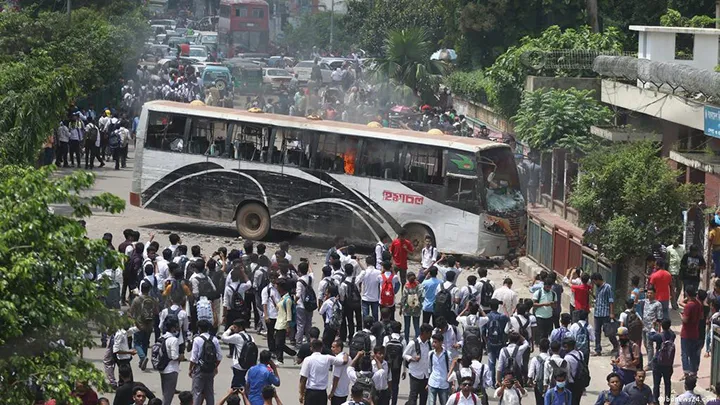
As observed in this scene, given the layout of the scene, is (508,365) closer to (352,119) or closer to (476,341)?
(476,341)

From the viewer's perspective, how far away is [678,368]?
1872cm

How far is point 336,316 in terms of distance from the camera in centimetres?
1844

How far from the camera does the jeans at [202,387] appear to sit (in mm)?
15655

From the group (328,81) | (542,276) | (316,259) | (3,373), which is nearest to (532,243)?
(316,259)

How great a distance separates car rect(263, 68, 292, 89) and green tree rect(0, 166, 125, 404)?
4348cm

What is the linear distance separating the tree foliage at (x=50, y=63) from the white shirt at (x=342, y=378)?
15.8ft

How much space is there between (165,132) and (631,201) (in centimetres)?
998

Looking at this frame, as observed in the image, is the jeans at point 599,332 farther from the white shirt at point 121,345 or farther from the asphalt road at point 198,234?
Answer: the white shirt at point 121,345

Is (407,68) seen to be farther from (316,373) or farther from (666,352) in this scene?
(316,373)

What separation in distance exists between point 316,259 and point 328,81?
29.5 m

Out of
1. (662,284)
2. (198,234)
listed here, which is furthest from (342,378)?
(198,234)

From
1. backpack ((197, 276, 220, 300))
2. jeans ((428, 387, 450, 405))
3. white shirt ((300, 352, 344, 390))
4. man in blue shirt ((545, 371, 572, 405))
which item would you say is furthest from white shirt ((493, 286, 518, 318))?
white shirt ((300, 352, 344, 390))

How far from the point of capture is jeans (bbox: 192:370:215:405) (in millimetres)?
15655

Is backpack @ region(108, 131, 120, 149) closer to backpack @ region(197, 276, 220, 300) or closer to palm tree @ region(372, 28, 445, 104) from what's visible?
palm tree @ region(372, 28, 445, 104)
